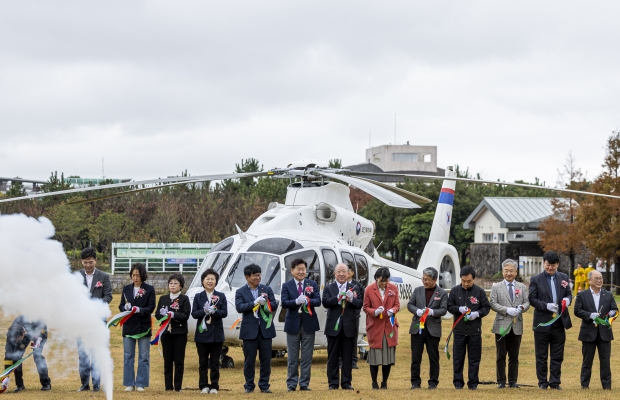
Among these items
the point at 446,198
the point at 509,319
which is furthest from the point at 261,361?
the point at 446,198

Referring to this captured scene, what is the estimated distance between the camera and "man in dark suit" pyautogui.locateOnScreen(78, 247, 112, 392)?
11.2 meters

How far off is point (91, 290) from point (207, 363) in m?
1.91

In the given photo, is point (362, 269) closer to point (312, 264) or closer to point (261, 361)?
point (312, 264)

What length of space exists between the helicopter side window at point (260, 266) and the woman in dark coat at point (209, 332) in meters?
3.18

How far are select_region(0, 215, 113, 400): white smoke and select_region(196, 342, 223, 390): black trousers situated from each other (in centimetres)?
201

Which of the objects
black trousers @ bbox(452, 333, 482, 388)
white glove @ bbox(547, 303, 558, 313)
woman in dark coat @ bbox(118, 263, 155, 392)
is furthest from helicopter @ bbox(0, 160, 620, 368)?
black trousers @ bbox(452, 333, 482, 388)

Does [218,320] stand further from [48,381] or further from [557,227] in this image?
[557,227]

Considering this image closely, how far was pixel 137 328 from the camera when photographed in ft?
37.1

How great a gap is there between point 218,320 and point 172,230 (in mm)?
36545

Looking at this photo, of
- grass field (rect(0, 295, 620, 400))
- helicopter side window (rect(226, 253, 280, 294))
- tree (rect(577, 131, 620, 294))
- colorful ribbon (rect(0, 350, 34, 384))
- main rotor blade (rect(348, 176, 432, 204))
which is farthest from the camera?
tree (rect(577, 131, 620, 294))

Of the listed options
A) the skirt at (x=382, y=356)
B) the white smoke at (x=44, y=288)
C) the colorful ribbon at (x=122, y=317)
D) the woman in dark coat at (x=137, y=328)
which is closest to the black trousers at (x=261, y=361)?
the woman in dark coat at (x=137, y=328)

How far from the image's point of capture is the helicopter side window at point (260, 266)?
48.0 ft

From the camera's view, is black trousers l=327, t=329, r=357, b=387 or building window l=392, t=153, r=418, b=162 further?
building window l=392, t=153, r=418, b=162

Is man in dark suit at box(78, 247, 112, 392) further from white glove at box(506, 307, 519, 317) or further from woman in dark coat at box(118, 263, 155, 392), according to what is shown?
white glove at box(506, 307, 519, 317)
